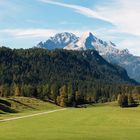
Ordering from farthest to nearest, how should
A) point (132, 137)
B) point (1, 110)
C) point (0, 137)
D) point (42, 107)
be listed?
1. point (42, 107)
2. point (1, 110)
3. point (132, 137)
4. point (0, 137)

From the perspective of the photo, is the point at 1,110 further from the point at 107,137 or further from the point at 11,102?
the point at 107,137

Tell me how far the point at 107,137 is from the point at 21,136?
9.81 metres

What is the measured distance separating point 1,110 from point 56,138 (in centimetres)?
6500

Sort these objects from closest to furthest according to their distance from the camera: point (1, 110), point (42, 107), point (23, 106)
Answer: point (1, 110)
point (23, 106)
point (42, 107)

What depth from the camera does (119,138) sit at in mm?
45281

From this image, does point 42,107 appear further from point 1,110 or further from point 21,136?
point 21,136

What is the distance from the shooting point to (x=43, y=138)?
144 feet

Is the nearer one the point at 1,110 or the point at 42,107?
the point at 1,110

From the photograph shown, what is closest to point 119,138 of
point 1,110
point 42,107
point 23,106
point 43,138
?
point 43,138

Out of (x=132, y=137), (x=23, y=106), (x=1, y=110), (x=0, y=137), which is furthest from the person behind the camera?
(x=23, y=106)

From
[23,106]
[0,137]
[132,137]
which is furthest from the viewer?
[23,106]

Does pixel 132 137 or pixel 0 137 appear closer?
pixel 0 137

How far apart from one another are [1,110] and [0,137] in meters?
64.2

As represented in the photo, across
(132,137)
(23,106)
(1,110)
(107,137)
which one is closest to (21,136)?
(107,137)
